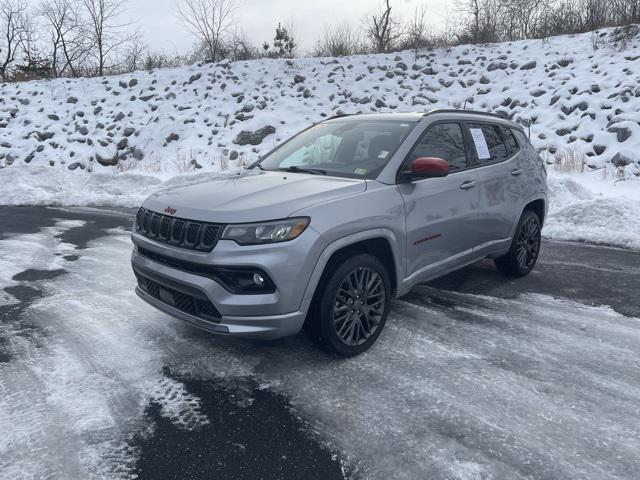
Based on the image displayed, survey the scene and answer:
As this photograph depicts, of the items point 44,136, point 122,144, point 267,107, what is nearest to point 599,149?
point 267,107

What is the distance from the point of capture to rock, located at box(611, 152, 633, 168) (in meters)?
10.6

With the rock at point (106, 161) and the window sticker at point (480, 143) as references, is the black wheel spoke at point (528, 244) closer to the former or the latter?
the window sticker at point (480, 143)

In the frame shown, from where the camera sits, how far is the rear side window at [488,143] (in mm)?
4797

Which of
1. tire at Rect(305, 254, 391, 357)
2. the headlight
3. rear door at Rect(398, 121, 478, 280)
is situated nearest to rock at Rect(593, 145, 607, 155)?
rear door at Rect(398, 121, 478, 280)

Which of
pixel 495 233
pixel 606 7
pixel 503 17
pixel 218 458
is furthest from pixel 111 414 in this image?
pixel 503 17

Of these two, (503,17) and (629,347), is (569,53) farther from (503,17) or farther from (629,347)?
(629,347)

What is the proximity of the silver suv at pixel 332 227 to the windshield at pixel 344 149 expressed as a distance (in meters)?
0.02

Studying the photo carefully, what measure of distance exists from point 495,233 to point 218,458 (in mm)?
3543

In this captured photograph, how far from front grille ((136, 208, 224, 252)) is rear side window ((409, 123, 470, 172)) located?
1802 millimetres

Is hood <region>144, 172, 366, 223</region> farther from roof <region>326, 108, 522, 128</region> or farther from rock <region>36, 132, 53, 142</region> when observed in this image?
rock <region>36, 132, 53, 142</region>

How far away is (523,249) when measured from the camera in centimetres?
555

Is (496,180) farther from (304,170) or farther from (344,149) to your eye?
(304,170)

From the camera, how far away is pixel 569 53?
1616 centimetres

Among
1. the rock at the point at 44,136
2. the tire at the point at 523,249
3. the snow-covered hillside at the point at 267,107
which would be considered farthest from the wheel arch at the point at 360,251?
the rock at the point at 44,136
